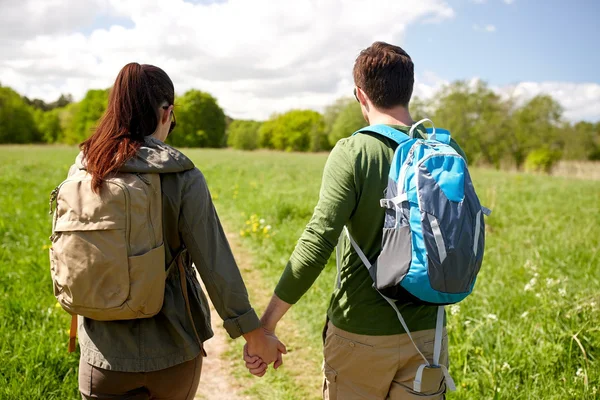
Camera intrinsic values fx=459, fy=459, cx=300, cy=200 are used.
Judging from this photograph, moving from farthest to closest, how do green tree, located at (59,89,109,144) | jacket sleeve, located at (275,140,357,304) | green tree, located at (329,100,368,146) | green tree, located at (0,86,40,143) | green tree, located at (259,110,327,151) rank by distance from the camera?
green tree, located at (259,110,327,151)
green tree, located at (59,89,109,144)
green tree, located at (0,86,40,143)
green tree, located at (329,100,368,146)
jacket sleeve, located at (275,140,357,304)

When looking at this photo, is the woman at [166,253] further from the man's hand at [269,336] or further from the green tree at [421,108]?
the green tree at [421,108]

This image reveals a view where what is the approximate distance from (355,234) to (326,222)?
0.16m

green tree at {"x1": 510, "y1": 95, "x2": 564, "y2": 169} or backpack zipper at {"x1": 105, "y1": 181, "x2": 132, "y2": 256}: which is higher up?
green tree at {"x1": 510, "y1": 95, "x2": 564, "y2": 169}

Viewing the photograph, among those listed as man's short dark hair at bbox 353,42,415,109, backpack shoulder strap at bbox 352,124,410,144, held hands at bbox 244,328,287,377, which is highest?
man's short dark hair at bbox 353,42,415,109

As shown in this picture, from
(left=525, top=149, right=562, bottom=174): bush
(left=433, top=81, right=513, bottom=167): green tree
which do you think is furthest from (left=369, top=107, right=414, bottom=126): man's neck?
(left=433, top=81, right=513, bottom=167): green tree

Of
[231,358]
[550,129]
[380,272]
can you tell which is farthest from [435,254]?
[550,129]

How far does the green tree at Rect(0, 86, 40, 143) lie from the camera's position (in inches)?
2397

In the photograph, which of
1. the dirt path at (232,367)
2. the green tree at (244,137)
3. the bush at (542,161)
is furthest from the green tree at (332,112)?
the dirt path at (232,367)

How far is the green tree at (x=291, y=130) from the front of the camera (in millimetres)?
90000

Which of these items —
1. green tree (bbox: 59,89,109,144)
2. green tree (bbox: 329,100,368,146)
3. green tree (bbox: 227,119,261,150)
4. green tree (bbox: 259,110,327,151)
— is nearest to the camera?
green tree (bbox: 329,100,368,146)

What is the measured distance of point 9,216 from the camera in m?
7.56

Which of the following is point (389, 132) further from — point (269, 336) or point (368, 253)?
point (269, 336)

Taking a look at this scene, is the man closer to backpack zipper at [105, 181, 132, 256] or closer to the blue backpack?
the blue backpack

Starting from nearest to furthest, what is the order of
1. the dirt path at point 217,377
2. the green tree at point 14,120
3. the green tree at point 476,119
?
the dirt path at point 217,377 → the green tree at point 476,119 → the green tree at point 14,120
